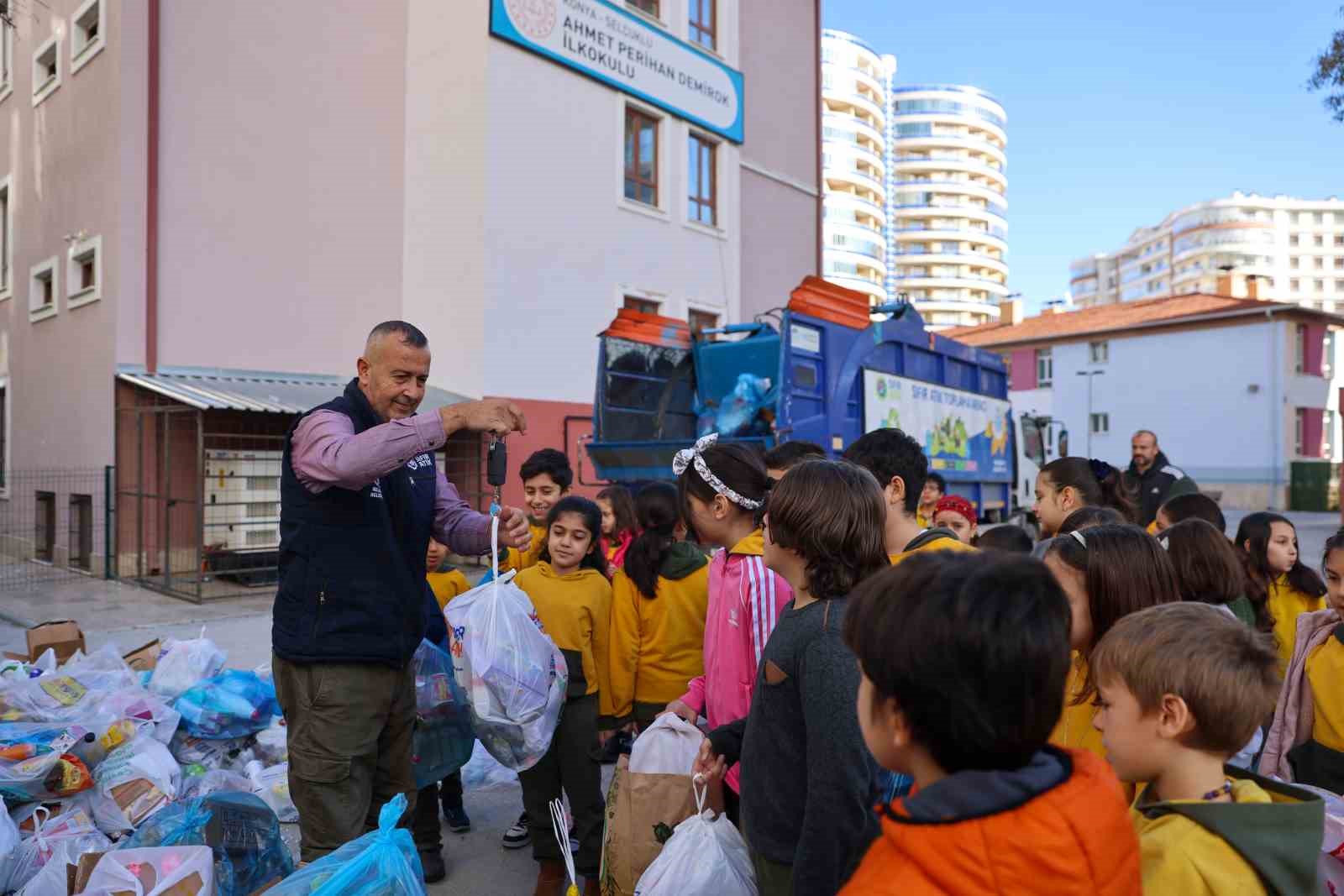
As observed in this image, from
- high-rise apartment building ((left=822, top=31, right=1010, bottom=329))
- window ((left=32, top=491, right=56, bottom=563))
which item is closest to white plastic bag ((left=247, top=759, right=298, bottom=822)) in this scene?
window ((left=32, top=491, right=56, bottom=563))

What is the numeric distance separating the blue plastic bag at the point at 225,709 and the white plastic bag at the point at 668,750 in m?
2.50

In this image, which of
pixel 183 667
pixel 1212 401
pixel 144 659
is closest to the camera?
pixel 183 667

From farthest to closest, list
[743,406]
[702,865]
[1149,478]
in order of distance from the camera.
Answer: [743,406], [1149,478], [702,865]

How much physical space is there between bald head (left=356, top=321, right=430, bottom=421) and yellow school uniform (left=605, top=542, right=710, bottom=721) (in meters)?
1.27

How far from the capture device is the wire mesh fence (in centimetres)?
1187

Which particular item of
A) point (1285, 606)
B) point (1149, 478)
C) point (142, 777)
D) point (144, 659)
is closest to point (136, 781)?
point (142, 777)

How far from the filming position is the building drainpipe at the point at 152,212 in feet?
38.8

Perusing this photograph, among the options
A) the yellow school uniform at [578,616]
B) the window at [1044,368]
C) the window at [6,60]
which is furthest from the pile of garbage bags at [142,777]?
the window at [1044,368]

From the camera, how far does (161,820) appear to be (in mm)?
3197

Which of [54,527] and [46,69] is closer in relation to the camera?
[54,527]

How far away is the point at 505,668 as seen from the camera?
9.88 feet

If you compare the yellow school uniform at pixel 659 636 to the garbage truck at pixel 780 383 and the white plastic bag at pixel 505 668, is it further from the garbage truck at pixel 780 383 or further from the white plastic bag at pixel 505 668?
the garbage truck at pixel 780 383

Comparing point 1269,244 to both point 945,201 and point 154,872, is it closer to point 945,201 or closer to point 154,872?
point 945,201

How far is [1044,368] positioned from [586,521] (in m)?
39.5
